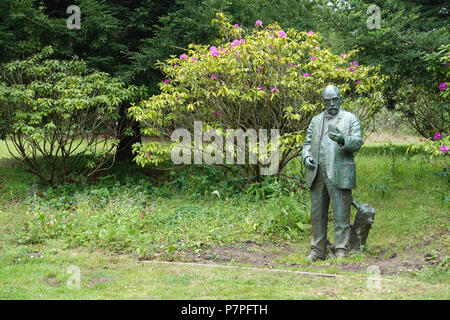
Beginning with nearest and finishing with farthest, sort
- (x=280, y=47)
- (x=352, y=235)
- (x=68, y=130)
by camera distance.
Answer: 1. (x=352, y=235)
2. (x=280, y=47)
3. (x=68, y=130)

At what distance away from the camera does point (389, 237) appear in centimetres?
701

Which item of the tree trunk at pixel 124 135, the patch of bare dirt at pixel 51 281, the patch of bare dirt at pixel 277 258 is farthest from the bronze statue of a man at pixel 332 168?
the tree trunk at pixel 124 135

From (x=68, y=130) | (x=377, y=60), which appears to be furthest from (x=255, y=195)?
(x=68, y=130)

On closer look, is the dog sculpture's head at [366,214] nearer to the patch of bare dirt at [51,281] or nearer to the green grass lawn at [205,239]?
the green grass lawn at [205,239]

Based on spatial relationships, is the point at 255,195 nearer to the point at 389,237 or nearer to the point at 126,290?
the point at 389,237

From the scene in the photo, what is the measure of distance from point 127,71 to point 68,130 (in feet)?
5.44

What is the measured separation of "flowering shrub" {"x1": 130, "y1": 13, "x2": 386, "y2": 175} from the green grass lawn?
3.95ft

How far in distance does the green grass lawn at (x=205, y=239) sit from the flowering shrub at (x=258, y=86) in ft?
3.95

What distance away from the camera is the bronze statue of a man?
5.84m

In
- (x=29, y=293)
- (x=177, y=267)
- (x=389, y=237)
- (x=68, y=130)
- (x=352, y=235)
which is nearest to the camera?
(x=29, y=293)

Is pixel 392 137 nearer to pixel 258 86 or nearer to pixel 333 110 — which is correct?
pixel 258 86

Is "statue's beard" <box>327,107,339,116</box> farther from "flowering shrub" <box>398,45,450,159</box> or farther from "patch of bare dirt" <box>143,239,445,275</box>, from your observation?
"flowering shrub" <box>398,45,450,159</box>

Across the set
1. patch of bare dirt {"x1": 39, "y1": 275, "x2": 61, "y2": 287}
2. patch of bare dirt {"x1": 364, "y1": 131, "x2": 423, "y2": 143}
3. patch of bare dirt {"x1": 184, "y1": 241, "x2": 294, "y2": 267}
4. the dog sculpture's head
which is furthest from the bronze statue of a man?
patch of bare dirt {"x1": 364, "y1": 131, "x2": 423, "y2": 143}

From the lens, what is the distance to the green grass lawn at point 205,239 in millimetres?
4754
